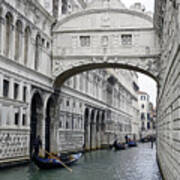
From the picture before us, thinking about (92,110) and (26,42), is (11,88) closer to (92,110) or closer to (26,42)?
(26,42)

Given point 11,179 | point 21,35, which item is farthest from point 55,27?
point 11,179

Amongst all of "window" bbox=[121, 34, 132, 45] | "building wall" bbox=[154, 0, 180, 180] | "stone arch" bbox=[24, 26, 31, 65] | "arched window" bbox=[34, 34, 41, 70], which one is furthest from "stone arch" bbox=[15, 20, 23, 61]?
"building wall" bbox=[154, 0, 180, 180]

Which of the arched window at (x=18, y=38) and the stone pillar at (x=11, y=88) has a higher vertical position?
the arched window at (x=18, y=38)

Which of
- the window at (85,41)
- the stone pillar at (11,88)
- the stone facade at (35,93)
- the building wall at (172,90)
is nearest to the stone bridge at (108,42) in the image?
the window at (85,41)

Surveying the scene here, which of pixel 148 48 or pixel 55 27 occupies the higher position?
pixel 55 27

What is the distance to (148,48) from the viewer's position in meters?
16.6

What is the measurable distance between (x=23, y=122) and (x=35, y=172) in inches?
98.5

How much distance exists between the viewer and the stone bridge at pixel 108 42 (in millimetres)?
16641

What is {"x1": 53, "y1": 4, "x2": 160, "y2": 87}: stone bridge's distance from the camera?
16641 millimetres

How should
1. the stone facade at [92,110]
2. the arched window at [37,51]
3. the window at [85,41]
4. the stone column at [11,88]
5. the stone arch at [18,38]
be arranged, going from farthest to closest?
1. the stone facade at [92,110]
2. the window at [85,41]
3. the arched window at [37,51]
4. the stone arch at [18,38]
5. the stone column at [11,88]

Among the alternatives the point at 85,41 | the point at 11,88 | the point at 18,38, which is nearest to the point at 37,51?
the point at 18,38

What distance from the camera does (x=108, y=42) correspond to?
16844 mm

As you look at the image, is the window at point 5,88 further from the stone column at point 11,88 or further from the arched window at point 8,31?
the arched window at point 8,31

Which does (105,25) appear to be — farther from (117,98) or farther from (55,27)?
(117,98)
